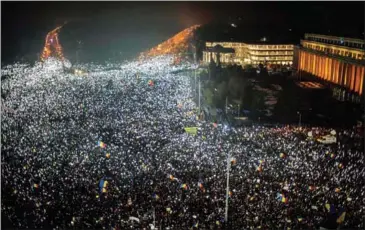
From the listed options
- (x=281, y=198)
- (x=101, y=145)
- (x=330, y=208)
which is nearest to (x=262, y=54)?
(x=101, y=145)

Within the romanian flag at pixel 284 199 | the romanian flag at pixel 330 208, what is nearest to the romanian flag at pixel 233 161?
the romanian flag at pixel 284 199

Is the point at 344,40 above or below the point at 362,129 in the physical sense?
above

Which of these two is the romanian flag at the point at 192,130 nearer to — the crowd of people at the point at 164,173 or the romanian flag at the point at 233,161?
the crowd of people at the point at 164,173

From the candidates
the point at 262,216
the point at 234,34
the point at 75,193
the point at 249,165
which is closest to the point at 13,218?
the point at 75,193

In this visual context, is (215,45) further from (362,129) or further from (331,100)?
(362,129)

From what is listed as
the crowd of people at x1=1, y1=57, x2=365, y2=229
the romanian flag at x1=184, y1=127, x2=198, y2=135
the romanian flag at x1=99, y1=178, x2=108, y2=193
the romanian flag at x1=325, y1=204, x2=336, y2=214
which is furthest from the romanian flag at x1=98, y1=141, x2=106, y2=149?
the romanian flag at x1=325, y1=204, x2=336, y2=214
